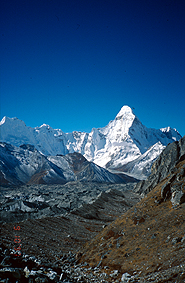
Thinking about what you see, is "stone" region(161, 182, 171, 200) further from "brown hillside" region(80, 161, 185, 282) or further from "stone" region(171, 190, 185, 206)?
"stone" region(171, 190, 185, 206)

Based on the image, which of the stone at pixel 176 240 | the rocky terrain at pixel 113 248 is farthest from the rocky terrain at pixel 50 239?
the stone at pixel 176 240

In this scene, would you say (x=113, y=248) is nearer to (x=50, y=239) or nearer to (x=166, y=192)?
(x=166, y=192)

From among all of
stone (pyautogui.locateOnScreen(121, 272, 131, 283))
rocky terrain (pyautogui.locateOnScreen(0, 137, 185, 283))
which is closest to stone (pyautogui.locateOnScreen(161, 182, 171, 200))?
rocky terrain (pyautogui.locateOnScreen(0, 137, 185, 283))

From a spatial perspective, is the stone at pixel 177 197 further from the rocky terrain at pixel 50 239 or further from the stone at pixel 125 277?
the rocky terrain at pixel 50 239

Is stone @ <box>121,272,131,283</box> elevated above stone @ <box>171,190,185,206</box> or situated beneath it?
situated beneath

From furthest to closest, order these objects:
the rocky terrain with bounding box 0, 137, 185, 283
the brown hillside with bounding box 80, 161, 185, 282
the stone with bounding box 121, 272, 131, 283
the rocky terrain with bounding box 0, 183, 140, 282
Result: 1. the rocky terrain with bounding box 0, 183, 140, 282
2. the brown hillside with bounding box 80, 161, 185, 282
3. the stone with bounding box 121, 272, 131, 283
4. the rocky terrain with bounding box 0, 137, 185, 283

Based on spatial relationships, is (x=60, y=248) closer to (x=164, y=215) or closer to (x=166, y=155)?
(x=164, y=215)

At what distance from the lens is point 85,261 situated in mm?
39344

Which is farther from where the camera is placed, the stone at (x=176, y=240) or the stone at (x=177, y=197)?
the stone at (x=177, y=197)

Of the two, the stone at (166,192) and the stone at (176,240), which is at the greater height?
the stone at (166,192)

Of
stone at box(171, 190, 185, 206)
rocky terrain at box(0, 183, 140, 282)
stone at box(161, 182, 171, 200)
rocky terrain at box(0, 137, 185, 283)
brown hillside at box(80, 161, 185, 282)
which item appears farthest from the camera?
stone at box(161, 182, 171, 200)

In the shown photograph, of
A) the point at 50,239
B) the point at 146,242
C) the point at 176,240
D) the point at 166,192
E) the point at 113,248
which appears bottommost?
the point at 50,239

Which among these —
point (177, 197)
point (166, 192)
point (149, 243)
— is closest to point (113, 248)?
point (149, 243)

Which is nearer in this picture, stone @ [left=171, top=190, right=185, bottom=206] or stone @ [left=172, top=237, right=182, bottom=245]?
stone @ [left=172, top=237, right=182, bottom=245]
